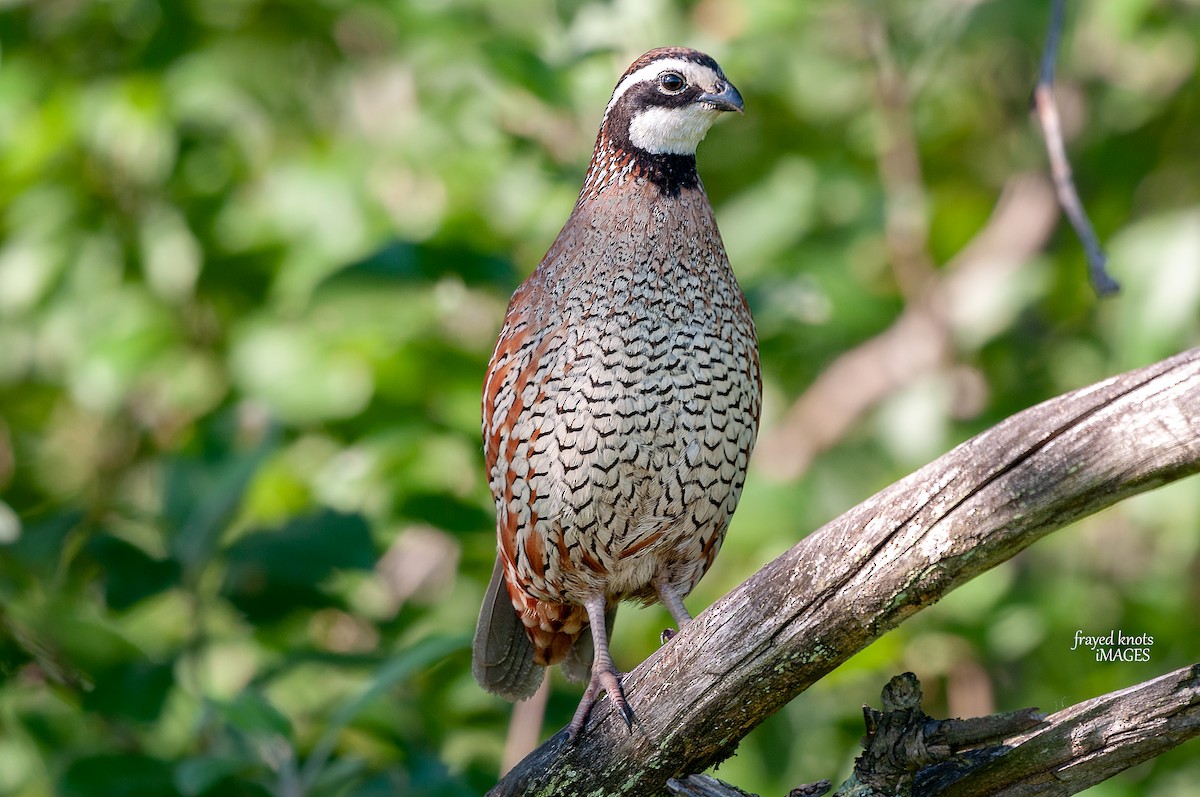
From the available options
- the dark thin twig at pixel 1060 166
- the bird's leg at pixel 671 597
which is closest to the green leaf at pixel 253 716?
the bird's leg at pixel 671 597

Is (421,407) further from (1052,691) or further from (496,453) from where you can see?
(1052,691)

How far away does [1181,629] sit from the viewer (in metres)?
5.90

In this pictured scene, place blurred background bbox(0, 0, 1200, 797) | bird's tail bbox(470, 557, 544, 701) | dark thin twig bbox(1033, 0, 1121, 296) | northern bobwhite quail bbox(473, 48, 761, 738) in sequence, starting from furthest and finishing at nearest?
blurred background bbox(0, 0, 1200, 797)
bird's tail bbox(470, 557, 544, 701)
northern bobwhite quail bbox(473, 48, 761, 738)
dark thin twig bbox(1033, 0, 1121, 296)

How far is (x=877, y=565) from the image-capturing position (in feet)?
9.27

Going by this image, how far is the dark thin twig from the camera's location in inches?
126

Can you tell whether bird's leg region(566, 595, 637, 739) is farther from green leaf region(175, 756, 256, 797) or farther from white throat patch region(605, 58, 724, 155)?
white throat patch region(605, 58, 724, 155)

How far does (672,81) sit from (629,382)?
0.88 m

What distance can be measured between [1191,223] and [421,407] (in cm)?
294

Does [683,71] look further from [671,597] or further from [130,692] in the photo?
[130,692]

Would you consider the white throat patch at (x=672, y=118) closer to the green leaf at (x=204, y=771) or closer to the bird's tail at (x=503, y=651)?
the bird's tail at (x=503, y=651)

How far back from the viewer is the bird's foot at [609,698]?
11.1 feet

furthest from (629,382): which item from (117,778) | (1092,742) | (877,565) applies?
(117,778)

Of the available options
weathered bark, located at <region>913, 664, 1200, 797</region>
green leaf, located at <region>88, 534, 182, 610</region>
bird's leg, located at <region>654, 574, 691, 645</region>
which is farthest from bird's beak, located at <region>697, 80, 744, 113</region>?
green leaf, located at <region>88, 534, 182, 610</region>

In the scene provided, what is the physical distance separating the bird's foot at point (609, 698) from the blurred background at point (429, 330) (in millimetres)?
741
